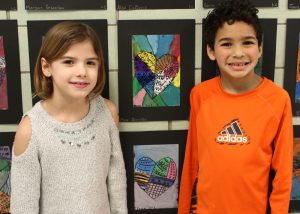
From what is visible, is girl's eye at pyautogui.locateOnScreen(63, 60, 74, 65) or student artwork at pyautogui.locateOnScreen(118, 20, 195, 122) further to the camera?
student artwork at pyautogui.locateOnScreen(118, 20, 195, 122)

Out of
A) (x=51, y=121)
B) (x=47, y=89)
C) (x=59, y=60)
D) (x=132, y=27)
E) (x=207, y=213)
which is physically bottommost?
(x=207, y=213)

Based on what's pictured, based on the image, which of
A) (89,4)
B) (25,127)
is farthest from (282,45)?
(25,127)

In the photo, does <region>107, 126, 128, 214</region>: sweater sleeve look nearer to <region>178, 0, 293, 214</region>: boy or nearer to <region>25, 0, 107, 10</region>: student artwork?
<region>178, 0, 293, 214</region>: boy

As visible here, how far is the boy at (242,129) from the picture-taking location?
129 cm

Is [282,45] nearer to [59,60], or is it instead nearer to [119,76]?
[119,76]

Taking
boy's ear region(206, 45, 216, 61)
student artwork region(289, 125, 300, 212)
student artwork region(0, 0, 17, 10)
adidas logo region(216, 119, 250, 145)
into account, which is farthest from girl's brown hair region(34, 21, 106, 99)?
student artwork region(289, 125, 300, 212)

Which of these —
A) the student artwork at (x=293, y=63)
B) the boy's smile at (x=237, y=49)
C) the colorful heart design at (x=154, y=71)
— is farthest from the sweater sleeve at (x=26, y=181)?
the student artwork at (x=293, y=63)

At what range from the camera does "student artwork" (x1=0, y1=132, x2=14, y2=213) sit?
148 centimetres

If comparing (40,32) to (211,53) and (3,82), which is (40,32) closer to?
(3,82)

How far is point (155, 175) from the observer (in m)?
1.56

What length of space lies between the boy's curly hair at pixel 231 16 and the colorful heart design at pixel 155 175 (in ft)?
1.73

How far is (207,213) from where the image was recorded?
1381mm

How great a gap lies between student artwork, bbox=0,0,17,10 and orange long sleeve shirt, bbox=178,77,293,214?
0.81m

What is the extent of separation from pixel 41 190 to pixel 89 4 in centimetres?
70
